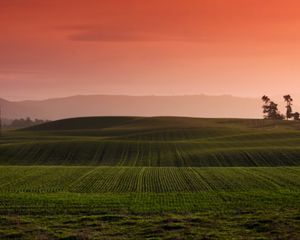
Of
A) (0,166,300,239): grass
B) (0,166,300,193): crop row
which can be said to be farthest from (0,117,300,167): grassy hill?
(0,166,300,239): grass

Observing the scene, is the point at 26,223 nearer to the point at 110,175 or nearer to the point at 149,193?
the point at 149,193

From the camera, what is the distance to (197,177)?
2179 inches

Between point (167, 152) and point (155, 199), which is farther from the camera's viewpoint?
point (167, 152)

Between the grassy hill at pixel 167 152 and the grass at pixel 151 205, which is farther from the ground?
the grassy hill at pixel 167 152

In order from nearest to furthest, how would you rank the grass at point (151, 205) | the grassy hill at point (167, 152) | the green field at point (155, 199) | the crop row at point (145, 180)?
the grass at point (151, 205) → the green field at point (155, 199) → the crop row at point (145, 180) → the grassy hill at point (167, 152)

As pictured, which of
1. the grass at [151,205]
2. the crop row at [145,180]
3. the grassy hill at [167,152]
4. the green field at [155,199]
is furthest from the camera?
the grassy hill at [167,152]

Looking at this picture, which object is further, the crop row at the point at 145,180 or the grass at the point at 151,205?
the crop row at the point at 145,180

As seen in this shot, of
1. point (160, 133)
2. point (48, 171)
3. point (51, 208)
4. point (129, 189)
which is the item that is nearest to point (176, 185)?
point (129, 189)

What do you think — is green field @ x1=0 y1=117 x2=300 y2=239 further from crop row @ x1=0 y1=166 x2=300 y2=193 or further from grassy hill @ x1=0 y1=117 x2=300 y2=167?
grassy hill @ x1=0 y1=117 x2=300 y2=167

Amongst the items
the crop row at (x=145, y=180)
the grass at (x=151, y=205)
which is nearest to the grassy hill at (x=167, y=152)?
the crop row at (x=145, y=180)

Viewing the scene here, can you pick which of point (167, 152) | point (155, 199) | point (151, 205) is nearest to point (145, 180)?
point (155, 199)

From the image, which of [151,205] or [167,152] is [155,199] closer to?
[151,205]

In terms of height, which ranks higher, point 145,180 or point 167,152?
point 167,152

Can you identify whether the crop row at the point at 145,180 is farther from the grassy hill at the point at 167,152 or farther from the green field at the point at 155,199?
the grassy hill at the point at 167,152
